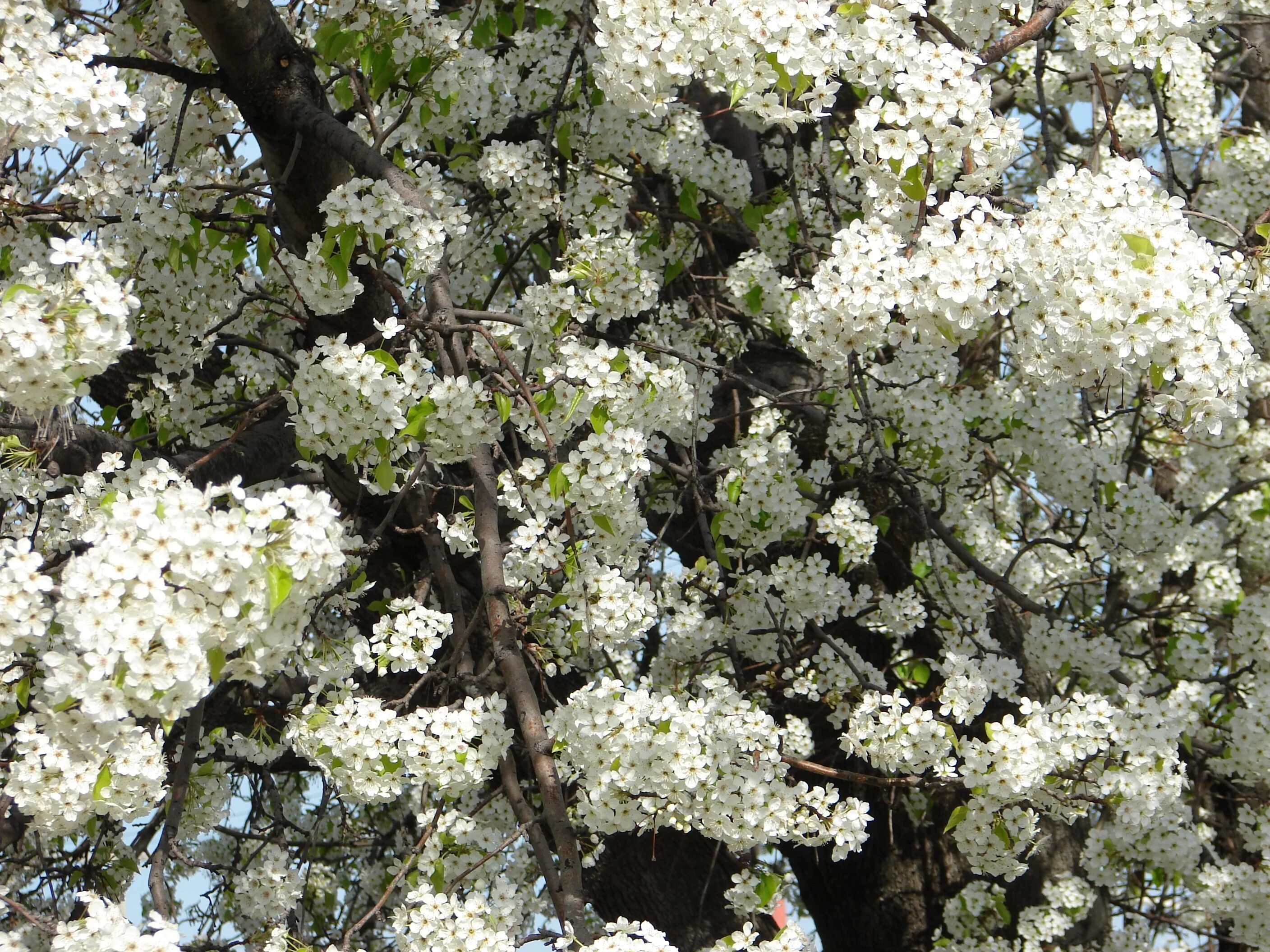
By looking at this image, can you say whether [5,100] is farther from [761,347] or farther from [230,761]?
[761,347]

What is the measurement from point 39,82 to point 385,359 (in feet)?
2.69

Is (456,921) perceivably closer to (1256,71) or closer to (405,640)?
(405,640)

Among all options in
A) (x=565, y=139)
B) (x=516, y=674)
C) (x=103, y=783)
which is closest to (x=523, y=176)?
(x=565, y=139)

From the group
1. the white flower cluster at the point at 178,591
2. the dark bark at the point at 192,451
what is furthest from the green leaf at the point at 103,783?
the dark bark at the point at 192,451

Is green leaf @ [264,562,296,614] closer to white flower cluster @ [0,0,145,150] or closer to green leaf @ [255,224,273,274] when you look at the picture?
white flower cluster @ [0,0,145,150]

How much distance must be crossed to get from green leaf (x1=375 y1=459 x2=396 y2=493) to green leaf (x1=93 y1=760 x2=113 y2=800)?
30.3 inches

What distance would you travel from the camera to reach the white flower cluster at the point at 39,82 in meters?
2.35

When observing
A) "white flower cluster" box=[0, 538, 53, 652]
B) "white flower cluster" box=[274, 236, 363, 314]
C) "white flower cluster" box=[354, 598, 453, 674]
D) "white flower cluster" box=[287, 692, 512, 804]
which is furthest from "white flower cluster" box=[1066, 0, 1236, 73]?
"white flower cluster" box=[0, 538, 53, 652]

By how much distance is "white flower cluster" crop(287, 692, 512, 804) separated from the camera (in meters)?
2.69

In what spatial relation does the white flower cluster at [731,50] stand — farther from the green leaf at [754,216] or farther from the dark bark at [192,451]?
the green leaf at [754,216]

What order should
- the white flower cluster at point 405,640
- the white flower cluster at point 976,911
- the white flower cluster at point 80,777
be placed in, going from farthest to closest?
the white flower cluster at point 976,911 → the white flower cluster at point 405,640 → the white flower cluster at point 80,777

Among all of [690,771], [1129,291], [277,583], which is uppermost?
[1129,291]

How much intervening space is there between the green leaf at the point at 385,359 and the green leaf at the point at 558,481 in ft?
1.29

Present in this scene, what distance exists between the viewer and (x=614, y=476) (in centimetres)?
280
